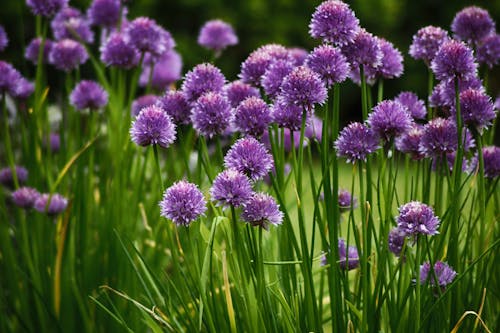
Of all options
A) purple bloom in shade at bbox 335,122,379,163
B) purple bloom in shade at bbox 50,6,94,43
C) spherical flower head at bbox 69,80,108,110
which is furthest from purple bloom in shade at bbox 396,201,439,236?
purple bloom in shade at bbox 50,6,94,43

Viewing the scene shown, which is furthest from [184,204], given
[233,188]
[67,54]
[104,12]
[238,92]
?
[104,12]

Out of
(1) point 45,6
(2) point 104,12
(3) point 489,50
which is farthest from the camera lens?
(2) point 104,12

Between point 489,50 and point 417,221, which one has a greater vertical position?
point 489,50

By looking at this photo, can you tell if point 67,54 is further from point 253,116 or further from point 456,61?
point 456,61

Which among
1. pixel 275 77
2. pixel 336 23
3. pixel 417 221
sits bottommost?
pixel 417 221

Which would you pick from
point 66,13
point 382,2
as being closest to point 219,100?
point 66,13

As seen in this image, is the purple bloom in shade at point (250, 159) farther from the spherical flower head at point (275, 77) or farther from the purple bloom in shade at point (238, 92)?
the purple bloom in shade at point (238, 92)
